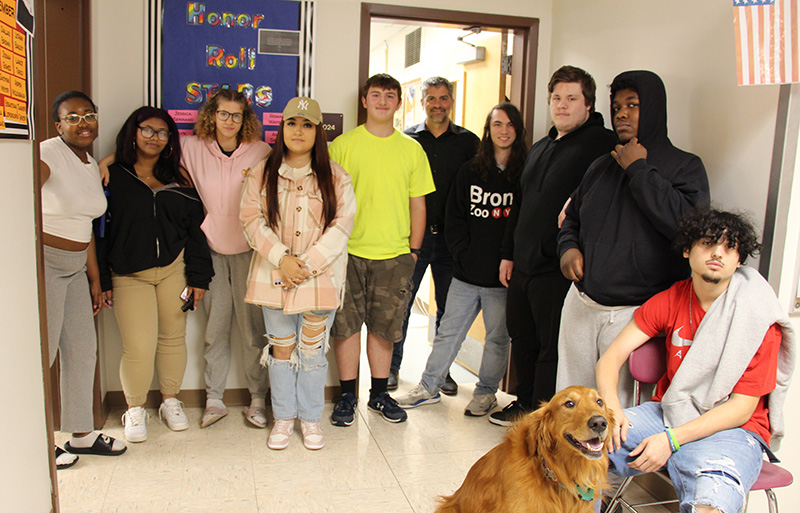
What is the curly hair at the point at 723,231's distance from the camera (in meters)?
1.84

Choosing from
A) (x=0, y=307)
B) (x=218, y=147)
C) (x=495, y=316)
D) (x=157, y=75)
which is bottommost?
(x=495, y=316)

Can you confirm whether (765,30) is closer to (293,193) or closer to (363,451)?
(293,193)

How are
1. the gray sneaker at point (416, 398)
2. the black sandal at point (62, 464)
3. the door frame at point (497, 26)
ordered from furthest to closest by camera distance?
the gray sneaker at point (416, 398) < the door frame at point (497, 26) < the black sandal at point (62, 464)

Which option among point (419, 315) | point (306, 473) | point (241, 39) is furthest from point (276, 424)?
point (419, 315)

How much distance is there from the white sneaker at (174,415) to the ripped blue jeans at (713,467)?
198 cm

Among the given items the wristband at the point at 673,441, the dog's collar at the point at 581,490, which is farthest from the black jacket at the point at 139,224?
the wristband at the point at 673,441

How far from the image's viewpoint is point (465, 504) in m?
1.86

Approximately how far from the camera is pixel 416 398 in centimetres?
345

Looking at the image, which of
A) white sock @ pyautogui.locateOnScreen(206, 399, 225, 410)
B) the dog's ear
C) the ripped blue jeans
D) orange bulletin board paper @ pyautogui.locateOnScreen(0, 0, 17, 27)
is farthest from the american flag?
white sock @ pyautogui.locateOnScreen(206, 399, 225, 410)

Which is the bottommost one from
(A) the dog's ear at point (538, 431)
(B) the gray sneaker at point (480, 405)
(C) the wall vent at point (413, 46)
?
(B) the gray sneaker at point (480, 405)

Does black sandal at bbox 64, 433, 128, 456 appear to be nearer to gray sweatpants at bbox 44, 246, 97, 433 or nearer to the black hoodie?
gray sweatpants at bbox 44, 246, 97, 433

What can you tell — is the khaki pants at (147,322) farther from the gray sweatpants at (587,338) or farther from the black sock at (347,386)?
the gray sweatpants at (587,338)

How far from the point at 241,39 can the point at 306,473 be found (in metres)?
2.02

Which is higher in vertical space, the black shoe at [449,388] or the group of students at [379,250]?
the group of students at [379,250]
